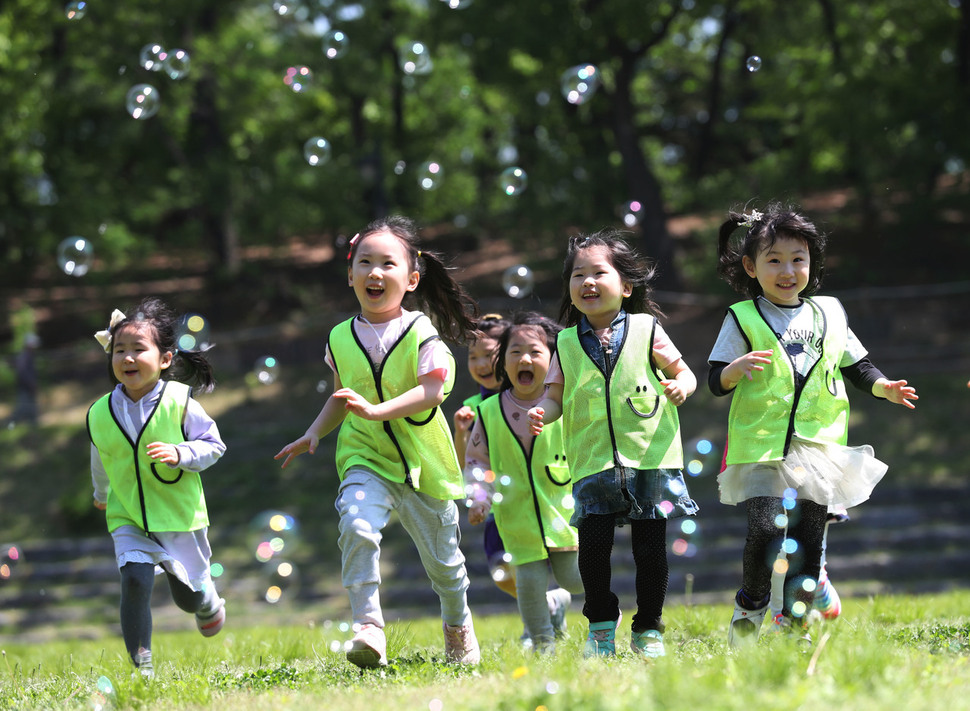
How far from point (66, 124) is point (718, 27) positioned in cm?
1259

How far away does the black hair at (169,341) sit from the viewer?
16.1 feet

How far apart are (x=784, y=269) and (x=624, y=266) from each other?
0.64 meters

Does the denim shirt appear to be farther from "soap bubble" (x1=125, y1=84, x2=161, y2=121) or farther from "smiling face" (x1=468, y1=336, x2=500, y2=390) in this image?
"soap bubble" (x1=125, y1=84, x2=161, y2=121)

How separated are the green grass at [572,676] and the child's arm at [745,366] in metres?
0.95

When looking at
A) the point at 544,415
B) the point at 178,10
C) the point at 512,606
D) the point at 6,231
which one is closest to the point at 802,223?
the point at 544,415

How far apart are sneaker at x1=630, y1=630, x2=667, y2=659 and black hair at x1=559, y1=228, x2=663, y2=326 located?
1.33 metres

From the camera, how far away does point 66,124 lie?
21.3 m

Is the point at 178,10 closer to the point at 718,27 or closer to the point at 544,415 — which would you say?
the point at 718,27

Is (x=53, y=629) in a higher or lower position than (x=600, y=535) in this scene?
lower

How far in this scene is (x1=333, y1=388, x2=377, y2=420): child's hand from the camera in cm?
410

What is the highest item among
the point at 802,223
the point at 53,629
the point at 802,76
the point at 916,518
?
the point at 802,76

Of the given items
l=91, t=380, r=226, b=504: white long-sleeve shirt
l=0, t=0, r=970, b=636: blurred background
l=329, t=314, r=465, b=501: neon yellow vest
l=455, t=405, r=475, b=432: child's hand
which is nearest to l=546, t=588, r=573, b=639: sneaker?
l=455, t=405, r=475, b=432: child's hand

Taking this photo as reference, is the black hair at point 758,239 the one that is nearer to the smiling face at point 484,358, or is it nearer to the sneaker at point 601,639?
the smiling face at point 484,358

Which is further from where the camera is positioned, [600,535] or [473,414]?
[473,414]
